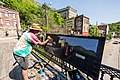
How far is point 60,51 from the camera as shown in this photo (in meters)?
3.61

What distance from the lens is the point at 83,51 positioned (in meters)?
2.59

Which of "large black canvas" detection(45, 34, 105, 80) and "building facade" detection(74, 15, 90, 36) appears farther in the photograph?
"building facade" detection(74, 15, 90, 36)

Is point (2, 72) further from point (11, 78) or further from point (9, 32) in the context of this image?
point (9, 32)

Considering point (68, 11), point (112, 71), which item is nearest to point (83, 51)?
point (112, 71)

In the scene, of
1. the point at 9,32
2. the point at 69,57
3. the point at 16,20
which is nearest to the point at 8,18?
the point at 16,20

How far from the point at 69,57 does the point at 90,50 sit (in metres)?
0.84

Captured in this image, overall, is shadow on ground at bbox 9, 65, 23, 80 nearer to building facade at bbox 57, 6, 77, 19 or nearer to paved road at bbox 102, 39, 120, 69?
paved road at bbox 102, 39, 120, 69

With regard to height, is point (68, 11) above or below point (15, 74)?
above

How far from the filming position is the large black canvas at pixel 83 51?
2.18 metres

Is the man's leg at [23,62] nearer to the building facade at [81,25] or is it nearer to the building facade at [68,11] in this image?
the building facade at [81,25]

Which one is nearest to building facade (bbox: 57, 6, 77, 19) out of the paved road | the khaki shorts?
the paved road

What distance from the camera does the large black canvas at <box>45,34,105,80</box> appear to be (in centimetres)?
218

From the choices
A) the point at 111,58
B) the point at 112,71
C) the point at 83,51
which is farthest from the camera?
the point at 111,58

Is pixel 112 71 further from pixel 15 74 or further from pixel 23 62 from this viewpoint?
pixel 15 74
